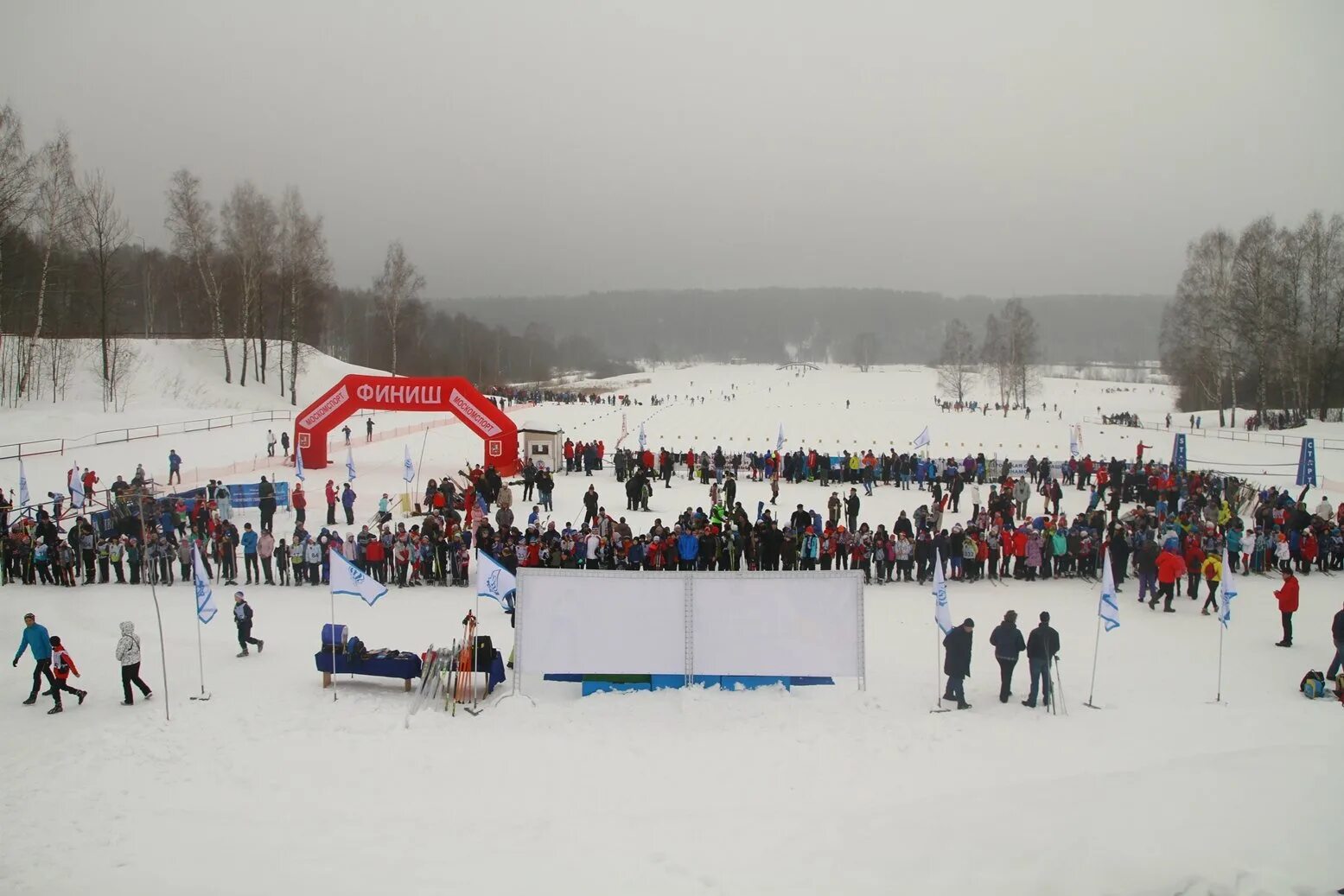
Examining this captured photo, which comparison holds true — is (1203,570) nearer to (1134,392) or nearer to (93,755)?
(93,755)

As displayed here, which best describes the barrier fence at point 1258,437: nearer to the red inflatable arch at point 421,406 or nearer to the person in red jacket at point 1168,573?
the person in red jacket at point 1168,573

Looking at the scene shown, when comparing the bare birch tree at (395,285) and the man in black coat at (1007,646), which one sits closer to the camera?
the man in black coat at (1007,646)

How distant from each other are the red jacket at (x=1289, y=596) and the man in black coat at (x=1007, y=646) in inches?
191

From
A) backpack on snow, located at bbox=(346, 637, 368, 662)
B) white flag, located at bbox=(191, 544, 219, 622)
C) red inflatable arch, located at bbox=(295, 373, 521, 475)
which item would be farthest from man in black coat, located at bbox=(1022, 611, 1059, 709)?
red inflatable arch, located at bbox=(295, 373, 521, 475)

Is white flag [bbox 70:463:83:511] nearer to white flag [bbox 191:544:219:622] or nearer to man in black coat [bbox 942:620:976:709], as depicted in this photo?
white flag [bbox 191:544:219:622]

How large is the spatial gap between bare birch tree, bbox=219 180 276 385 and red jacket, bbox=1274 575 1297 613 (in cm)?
4823

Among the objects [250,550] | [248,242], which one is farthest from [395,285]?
[250,550]

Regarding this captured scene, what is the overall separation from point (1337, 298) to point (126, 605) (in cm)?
4974

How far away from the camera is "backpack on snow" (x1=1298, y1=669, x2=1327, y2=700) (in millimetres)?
10547

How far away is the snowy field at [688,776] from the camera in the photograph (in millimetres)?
6812

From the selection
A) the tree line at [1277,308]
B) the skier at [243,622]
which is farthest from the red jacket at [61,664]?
the tree line at [1277,308]

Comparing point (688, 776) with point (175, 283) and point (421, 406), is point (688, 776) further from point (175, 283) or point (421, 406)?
point (175, 283)

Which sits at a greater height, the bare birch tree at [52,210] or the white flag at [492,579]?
the bare birch tree at [52,210]

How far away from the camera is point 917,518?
722 inches
